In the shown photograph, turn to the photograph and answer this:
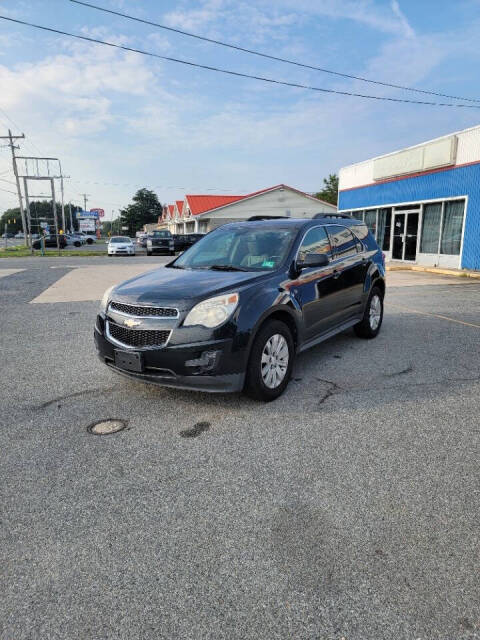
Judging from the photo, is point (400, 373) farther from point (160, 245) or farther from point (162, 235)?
point (162, 235)

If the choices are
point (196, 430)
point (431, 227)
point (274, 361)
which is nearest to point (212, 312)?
point (274, 361)

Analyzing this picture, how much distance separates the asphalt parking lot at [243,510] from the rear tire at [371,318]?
1.49m

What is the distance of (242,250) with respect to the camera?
189 inches

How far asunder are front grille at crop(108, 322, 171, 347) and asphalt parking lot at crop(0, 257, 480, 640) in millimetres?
607

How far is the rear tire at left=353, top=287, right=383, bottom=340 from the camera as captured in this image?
6.22 meters

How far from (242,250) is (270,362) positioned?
1441 mm

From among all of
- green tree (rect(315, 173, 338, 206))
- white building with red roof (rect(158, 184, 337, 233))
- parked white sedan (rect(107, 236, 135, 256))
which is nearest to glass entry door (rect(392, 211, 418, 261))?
parked white sedan (rect(107, 236, 135, 256))

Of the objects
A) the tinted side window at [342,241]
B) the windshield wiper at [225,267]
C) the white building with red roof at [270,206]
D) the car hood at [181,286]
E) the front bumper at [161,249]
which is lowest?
the front bumper at [161,249]

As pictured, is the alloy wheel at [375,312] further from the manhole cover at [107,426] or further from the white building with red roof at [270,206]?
the white building with red roof at [270,206]

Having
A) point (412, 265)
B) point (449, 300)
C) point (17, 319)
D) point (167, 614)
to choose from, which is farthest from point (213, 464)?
Result: point (412, 265)

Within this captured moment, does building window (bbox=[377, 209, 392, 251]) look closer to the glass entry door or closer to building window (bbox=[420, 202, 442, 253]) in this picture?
the glass entry door

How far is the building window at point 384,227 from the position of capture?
20.4m

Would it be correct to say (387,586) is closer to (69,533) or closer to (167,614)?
(167,614)

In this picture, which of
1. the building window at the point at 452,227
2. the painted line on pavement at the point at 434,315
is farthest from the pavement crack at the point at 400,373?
the building window at the point at 452,227
